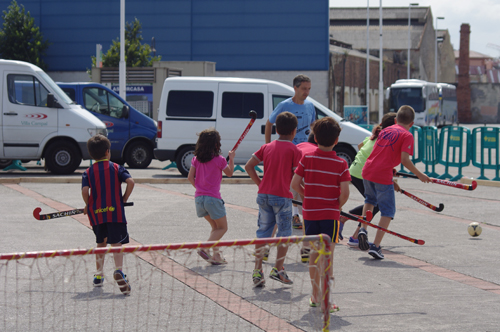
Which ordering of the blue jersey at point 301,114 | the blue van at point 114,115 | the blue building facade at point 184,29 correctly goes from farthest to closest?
the blue building facade at point 184,29 → the blue van at point 114,115 → the blue jersey at point 301,114

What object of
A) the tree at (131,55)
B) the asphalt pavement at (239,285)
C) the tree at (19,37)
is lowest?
the asphalt pavement at (239,285)

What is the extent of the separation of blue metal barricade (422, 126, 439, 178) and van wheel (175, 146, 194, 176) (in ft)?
20.2

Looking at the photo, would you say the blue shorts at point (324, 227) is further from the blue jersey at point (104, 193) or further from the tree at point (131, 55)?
the tree at point (131, 55)

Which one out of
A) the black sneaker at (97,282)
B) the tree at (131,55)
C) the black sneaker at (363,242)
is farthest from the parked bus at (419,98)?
the black sneaker at (97,282)

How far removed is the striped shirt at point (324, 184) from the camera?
16.7ft

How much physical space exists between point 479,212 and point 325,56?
38785 millimetres

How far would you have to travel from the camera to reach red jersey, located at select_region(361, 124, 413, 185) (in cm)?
677

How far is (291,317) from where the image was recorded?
4742 millimetres

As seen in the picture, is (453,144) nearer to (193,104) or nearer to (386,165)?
(193,104)

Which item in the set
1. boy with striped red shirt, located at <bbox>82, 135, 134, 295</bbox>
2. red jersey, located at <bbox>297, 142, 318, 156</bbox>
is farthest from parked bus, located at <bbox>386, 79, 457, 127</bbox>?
boy with striped red shirt, located at <bbox>82, 135, 134, 295</bbox>

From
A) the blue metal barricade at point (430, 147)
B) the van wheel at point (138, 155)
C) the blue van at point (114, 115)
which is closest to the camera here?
the blue metal barricade at point (430, 147)

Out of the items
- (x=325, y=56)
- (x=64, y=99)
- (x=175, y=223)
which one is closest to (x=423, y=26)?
(x=325, y=56)

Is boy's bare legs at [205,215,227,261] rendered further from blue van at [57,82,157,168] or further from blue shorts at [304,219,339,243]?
blue van at [57,82,157,168]

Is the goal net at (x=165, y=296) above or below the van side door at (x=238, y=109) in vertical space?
below
